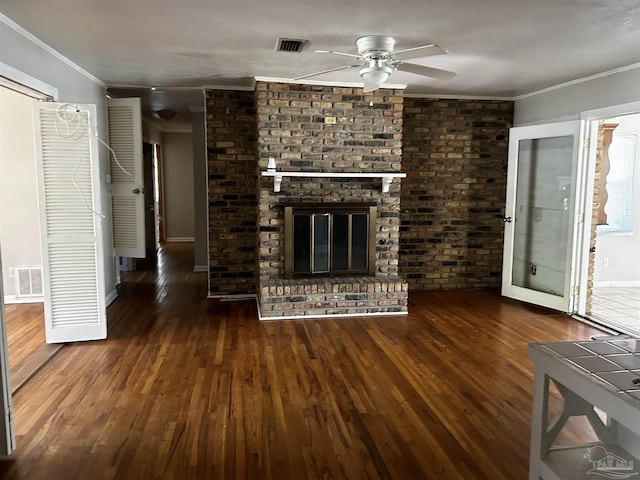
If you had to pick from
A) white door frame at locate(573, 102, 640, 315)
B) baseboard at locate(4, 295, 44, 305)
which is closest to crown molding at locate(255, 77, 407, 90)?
white door frame at locate(573, 102, 640, 315)

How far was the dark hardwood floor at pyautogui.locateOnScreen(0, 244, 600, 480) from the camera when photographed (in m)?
2.27

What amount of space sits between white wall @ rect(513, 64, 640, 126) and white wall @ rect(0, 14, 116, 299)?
15.7ft

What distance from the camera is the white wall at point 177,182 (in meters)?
10.2

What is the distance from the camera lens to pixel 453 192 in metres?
5.86

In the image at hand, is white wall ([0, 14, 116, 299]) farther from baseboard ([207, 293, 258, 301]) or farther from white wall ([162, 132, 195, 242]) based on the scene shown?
white wall ([162, 132, 195, 242])

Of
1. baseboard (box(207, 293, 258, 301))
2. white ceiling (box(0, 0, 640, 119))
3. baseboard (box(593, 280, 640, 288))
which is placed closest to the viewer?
white ceiling (box(0, 0, 640, 119))

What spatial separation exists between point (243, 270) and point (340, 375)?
253 cm

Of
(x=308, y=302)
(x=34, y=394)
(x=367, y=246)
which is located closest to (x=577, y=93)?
(x=367, y=246)

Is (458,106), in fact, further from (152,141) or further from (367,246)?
(152,141)

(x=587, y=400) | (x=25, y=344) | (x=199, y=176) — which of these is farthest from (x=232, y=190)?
(x=587, y=400)

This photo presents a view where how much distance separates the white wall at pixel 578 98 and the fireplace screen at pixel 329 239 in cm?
224

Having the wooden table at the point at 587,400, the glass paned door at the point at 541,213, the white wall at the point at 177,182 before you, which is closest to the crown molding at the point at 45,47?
the wooden table at the point at 587,400

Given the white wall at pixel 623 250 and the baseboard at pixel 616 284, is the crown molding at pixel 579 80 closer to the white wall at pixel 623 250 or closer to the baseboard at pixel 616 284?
the white wall at pixel 623 250

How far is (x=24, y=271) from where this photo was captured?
16.7 ft
